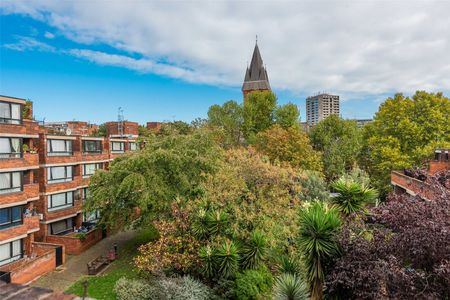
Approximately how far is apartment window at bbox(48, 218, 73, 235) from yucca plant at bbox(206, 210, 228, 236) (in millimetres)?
17328

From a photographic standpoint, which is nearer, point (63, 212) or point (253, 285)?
point (253, 285)

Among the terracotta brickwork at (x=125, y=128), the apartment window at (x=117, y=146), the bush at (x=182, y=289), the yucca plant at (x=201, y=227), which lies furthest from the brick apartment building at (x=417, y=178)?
the terracotta brickwork at (x=125, y=128)

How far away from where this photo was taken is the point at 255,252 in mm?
15023

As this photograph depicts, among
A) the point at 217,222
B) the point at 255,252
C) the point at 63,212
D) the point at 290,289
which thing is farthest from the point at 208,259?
the point at 63,212

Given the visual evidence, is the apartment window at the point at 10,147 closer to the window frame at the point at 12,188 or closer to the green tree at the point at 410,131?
the window frame at the point at 12,188

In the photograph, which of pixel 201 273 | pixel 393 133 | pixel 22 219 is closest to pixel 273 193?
pixel 201 273

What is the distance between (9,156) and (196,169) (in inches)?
484

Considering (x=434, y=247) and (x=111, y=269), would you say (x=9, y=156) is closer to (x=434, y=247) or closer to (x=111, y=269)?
(x=111, y=269)

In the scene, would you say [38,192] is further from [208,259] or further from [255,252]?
[255,252]

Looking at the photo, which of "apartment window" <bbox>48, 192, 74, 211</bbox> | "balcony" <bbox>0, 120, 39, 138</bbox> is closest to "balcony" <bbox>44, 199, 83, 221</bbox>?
"apartment window" <bbox>48, 192, 74, 211</bbox>

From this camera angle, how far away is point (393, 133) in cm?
3034

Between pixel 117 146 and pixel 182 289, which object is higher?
pixel 117 146

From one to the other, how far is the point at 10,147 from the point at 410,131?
1288 inches

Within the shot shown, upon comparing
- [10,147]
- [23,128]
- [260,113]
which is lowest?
[10,147]
